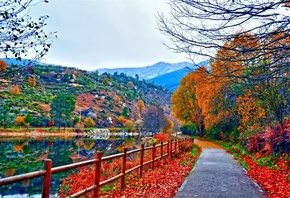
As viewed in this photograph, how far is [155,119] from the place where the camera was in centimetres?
7719

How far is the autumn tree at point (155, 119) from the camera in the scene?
75.7m

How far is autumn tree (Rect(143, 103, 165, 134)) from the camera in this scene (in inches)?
2980

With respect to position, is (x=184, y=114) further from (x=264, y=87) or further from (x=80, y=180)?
(x=80, y=180)

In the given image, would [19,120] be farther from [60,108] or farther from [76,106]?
[76,106]

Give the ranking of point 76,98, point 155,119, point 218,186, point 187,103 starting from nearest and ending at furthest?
point 218,186, point 187,103, point 155,119, point 76,98

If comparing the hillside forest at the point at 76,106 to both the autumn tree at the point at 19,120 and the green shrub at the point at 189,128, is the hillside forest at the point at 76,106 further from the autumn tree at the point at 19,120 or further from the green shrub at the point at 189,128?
the green shrub at the point at 189,128

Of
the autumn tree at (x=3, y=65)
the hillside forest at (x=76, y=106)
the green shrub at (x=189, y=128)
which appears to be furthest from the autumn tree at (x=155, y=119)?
the autumn tree at (x=3, y=65)

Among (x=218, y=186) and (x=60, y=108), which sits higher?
(x=60, y=108)

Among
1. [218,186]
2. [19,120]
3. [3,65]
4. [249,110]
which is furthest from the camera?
[19,120]

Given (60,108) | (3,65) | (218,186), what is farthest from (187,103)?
(60,108)

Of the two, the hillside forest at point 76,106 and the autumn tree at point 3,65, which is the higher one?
the hillside forest at point 76,106

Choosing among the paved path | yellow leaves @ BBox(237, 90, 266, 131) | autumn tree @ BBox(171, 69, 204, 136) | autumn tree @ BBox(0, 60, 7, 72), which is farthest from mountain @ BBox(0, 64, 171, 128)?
autumn tree @ BBox(0, 60, 7, 72)

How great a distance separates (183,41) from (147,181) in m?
5.49

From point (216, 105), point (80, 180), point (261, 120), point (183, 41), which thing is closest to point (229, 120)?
point (216, 105)
